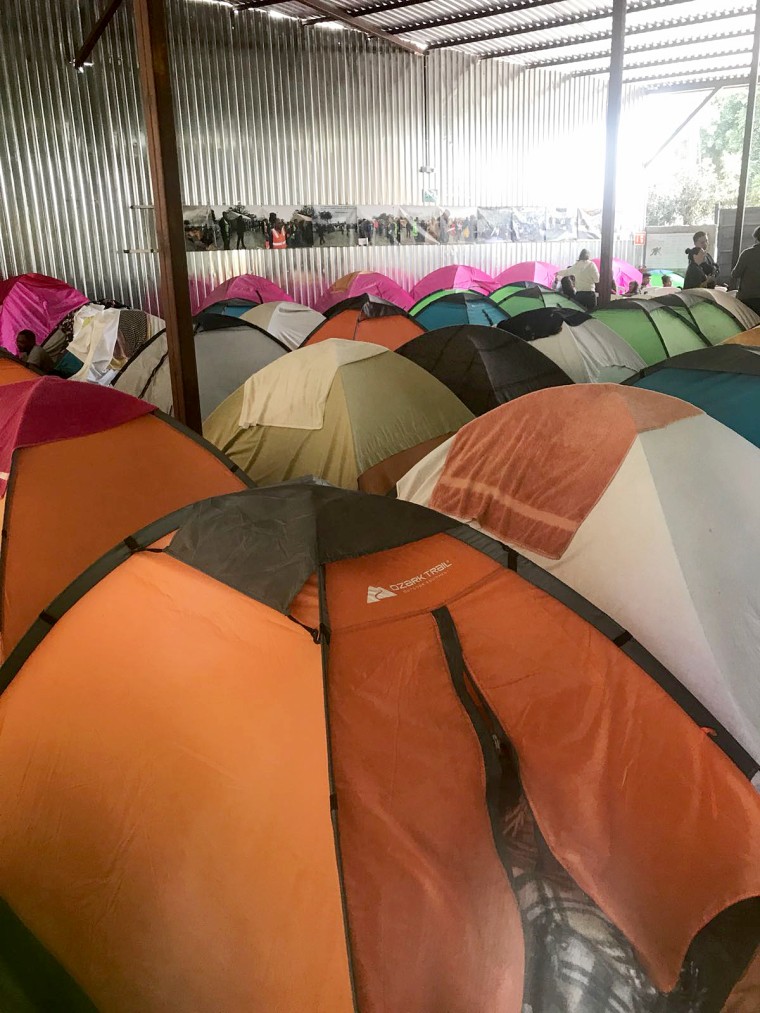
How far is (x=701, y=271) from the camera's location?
1055cm

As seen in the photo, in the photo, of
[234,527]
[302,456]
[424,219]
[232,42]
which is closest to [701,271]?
[424,219]

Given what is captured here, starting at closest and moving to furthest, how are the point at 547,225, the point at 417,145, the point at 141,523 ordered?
the point at 141,523
the point at 417,145
the point at 547,225

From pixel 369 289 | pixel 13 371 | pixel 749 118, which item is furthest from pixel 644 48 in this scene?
pixel 13 371

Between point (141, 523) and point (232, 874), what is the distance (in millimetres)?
1887

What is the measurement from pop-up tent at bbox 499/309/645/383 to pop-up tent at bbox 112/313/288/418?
2050mm

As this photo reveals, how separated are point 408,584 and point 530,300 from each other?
26.9 ft

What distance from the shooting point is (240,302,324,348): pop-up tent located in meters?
8.21

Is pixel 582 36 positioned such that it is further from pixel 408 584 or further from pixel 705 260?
pixel 408 584

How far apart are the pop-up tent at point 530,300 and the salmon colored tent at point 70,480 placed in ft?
21.7

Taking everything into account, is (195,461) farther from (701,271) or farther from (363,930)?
(701,271)

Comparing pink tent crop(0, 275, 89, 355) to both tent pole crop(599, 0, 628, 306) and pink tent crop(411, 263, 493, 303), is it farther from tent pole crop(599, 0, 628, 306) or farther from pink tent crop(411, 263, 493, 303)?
tent pole crop(599, 0, 628, 306)

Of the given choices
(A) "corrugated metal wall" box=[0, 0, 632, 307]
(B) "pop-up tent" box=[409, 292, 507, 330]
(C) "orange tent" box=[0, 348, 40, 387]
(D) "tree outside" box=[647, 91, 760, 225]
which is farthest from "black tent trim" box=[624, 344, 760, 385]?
(D) "tree outside" box=[647, 91, 760, 225]

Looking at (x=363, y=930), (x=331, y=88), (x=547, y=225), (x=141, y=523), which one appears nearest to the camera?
(x=363, y=930)

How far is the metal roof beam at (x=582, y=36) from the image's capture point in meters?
11.7
